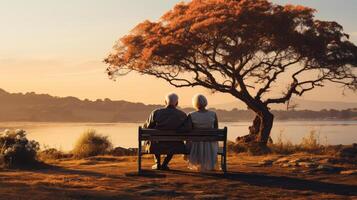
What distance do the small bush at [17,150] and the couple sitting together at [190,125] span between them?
4154mm

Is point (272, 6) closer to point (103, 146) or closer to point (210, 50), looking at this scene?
point (210, 50)

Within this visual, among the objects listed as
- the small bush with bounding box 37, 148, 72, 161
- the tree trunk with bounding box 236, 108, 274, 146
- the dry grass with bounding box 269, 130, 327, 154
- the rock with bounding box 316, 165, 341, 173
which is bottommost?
the rock with bounding box 316, 165, 341, 173

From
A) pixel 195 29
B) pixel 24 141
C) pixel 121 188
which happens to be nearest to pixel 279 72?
pixel 195 29

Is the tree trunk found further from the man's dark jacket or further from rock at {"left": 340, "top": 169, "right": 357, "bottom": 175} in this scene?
the man's dark jacket

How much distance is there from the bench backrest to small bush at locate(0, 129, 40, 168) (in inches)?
169

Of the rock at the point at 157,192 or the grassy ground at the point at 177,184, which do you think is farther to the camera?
the rock at the point at 157,192

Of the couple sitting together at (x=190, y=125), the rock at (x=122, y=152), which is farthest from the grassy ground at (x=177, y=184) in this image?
the rock at (x=122, y=152)

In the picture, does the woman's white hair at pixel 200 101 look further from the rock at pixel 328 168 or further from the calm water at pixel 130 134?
the calm water at pixel 130 134

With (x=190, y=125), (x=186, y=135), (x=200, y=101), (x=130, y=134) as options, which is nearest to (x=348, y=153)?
(x=200, y=101)

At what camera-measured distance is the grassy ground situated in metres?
9.96

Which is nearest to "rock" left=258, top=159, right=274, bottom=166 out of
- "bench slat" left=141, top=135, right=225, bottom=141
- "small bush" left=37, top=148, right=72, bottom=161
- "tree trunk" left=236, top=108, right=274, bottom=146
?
"bench slat" left=141, top=135, right=225, bottom=141

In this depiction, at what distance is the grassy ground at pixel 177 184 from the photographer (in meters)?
9.96

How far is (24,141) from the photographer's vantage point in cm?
1609

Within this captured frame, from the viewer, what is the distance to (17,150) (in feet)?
51.1
